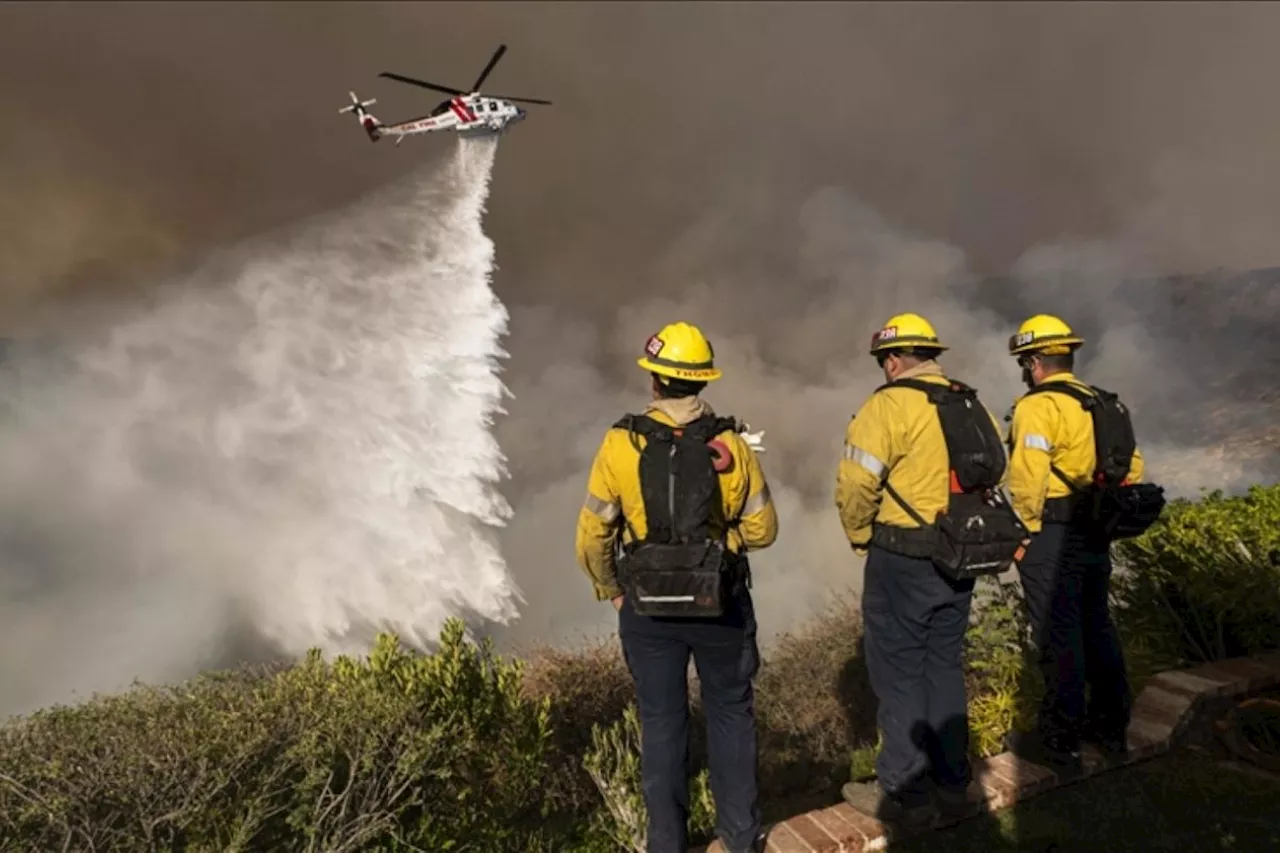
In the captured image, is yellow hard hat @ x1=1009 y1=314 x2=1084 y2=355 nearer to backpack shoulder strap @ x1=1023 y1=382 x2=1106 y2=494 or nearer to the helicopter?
backpack shoulder strap @ x1=1023 y1=382 x2=1106 y2=494

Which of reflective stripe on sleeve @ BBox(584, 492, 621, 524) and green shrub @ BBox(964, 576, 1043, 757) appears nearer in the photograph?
reflective stripe on sleeve @ BBox(584, 492, 621, 524)

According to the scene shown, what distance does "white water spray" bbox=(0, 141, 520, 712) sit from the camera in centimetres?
1764

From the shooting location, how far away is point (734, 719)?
121 inches

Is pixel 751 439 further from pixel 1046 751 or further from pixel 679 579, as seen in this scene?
pixel 1046 751

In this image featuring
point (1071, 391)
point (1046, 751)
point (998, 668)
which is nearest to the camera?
point (1046, 751)

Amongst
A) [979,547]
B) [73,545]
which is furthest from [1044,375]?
[73,545]

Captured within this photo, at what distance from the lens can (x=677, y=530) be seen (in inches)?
113

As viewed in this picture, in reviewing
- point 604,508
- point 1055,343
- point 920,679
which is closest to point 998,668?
point 920,679

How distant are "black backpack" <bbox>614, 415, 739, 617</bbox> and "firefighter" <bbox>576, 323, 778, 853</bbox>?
1cm

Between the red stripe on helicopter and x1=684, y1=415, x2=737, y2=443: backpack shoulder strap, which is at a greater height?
the red stripe on helicopter

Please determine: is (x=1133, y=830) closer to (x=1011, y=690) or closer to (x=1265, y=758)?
(x=1265, y=758)

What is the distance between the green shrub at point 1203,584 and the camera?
187 inches

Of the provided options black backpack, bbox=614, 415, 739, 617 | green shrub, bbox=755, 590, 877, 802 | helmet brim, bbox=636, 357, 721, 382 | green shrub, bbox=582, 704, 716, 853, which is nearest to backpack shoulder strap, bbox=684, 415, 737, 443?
black backpack, bbox=614, 415, 739, 617

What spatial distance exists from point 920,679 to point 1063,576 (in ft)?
3.43
